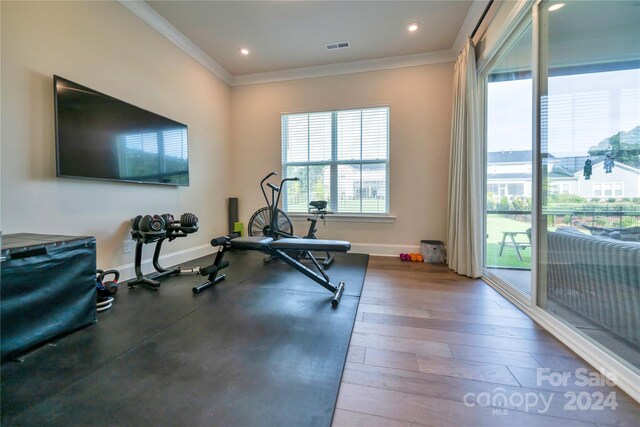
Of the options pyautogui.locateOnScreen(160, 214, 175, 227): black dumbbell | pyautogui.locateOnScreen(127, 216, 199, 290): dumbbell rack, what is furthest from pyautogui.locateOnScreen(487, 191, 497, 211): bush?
pyautogui.locateOnScreen(160, 214, 175, 227): black dumbbell

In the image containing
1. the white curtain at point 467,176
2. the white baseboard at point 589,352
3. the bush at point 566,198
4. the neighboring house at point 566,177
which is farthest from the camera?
the white curtain at point 467,176

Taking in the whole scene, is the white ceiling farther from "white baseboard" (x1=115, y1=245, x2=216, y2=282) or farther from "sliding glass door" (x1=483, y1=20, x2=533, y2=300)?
"white baseboard" (x1=115, y1=245, x2=216, y2=282)

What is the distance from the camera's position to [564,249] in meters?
1.65

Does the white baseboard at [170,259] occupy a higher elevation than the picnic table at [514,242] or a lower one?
lower

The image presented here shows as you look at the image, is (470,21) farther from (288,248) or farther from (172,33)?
(172,33)

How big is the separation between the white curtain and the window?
104 centimetres

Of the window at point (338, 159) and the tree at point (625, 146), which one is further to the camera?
the window at point (338, 159)

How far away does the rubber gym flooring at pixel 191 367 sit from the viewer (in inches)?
40.9

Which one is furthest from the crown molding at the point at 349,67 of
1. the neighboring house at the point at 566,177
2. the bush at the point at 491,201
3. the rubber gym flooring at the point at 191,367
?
the rubber gym flooring at the point at 191,367

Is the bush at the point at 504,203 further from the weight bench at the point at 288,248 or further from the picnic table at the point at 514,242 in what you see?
the weight bench at the point at 288,248

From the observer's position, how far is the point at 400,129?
12.6 feet

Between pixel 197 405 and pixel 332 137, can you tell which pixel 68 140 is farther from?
pixel 332 137

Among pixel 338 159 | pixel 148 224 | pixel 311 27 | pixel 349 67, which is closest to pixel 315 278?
pixel 148 224

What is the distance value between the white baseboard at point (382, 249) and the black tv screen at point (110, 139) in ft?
9.33
